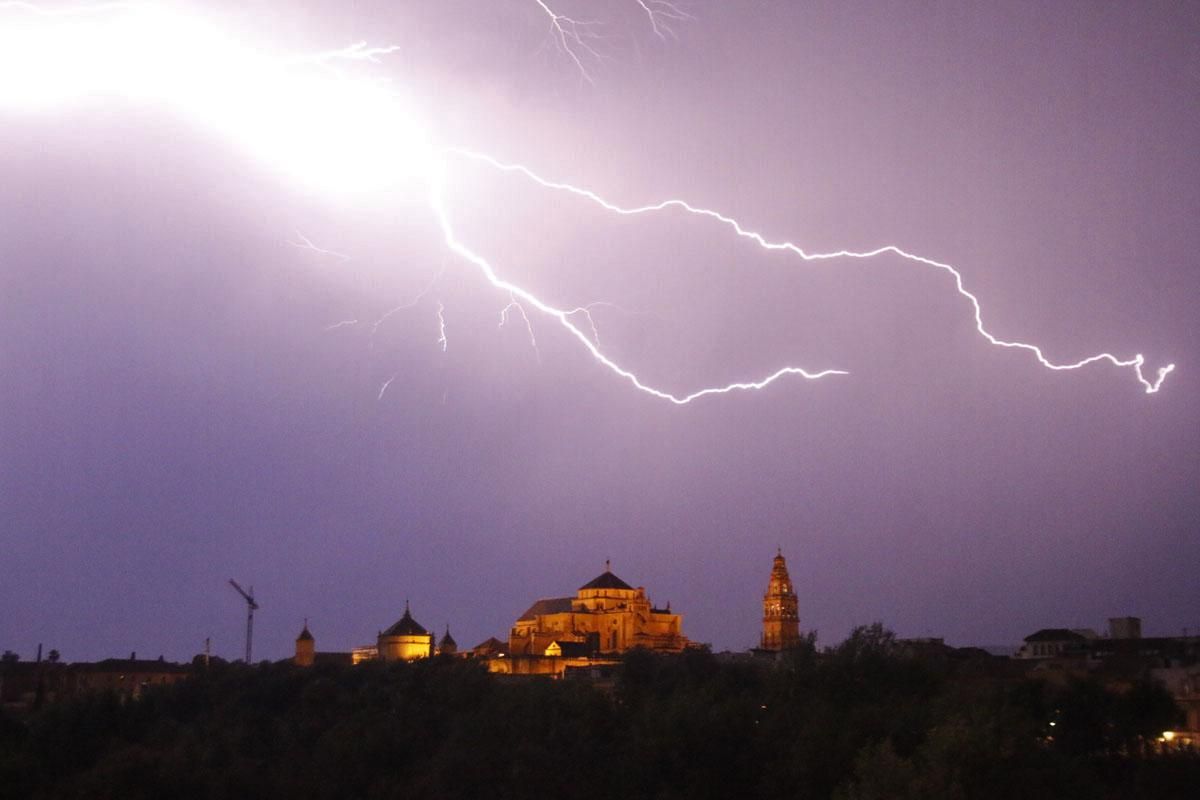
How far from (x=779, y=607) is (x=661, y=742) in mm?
73218

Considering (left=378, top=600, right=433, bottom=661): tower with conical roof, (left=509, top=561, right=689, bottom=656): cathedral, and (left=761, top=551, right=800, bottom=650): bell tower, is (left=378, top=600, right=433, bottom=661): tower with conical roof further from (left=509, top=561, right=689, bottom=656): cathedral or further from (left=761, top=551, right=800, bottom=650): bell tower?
(left=761, top=551, right=800, bottom=650): bell tower

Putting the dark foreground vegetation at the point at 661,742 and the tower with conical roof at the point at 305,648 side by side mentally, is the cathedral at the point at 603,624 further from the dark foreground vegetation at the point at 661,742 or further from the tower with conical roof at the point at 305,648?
the dark foreground vegetation at the point at 661,742

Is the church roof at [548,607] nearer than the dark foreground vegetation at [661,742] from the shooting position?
No

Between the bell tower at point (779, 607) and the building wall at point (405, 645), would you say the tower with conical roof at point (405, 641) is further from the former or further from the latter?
the bell tower at point (779, 607)

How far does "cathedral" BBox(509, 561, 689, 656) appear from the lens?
112750 mm

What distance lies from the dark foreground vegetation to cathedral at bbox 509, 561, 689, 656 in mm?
56474

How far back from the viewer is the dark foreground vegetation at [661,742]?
32406 millimetres

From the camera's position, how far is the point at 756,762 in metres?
38.0

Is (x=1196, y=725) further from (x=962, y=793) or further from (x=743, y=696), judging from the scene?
(x=962, y=793)

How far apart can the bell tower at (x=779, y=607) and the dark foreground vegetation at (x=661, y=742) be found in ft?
176

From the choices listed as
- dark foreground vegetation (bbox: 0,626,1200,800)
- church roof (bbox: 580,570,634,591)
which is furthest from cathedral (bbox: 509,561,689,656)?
dark foreground vegetation (bbox: 0,626,1200,800)

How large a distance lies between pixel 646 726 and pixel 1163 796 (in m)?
14.0

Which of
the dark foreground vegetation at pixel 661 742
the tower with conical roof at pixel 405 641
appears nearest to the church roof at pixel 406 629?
the tower with conical roof at pixel 405 641

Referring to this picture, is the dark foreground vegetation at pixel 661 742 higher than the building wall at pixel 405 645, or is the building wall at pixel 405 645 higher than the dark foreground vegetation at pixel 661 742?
the building wall at pixel 405 645
